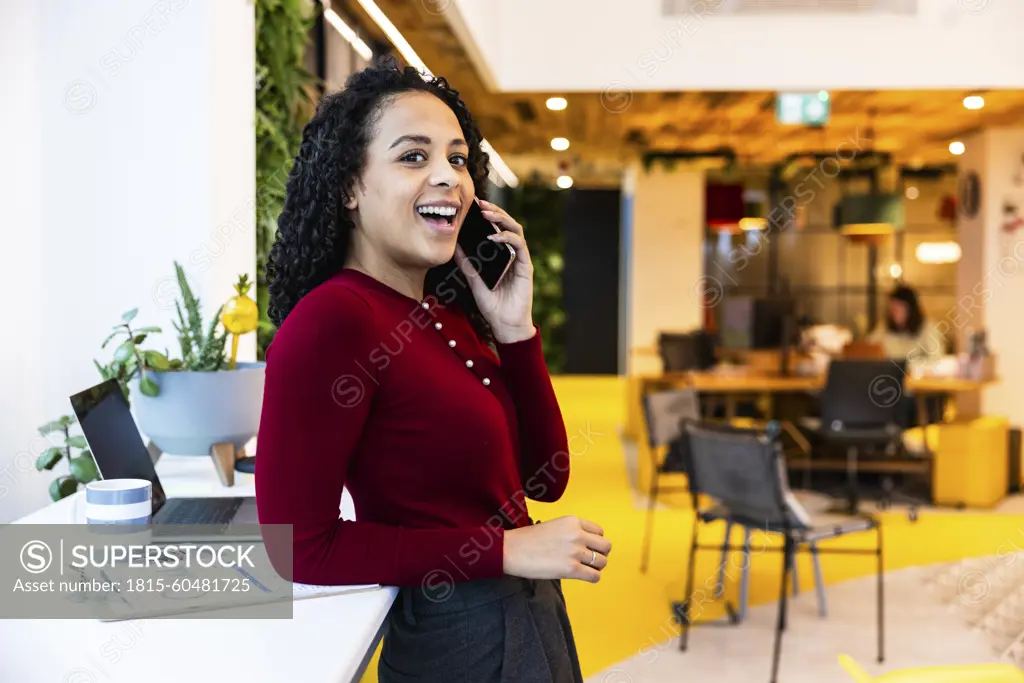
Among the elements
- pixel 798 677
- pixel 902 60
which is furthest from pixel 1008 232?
pixel 798 677

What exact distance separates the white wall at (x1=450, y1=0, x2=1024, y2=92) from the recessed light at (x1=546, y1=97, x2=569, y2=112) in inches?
16.2

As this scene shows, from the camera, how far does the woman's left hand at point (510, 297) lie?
1.53 metres

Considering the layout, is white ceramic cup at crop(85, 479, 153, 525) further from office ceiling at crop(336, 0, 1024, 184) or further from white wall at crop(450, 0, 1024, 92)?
white wall at crop(450, 0, 1024, 92)

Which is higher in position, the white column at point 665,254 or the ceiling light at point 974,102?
the ceiling light at point 974,102

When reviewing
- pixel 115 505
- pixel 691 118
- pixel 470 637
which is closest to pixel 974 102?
pixel 691 118

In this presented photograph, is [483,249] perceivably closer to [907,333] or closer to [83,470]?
[83,470]

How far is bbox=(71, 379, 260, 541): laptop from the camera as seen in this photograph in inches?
60.1

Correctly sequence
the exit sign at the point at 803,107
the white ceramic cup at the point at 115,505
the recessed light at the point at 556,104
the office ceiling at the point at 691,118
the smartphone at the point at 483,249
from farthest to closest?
the recessed light at the point at 556,104, the exit sign at the point at 803,107, the office ceiling at the point at 691,118, the smartphone at the point at 483,249, the white ceramic cup at the point at 115,505

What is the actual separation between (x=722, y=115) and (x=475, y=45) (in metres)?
2.96

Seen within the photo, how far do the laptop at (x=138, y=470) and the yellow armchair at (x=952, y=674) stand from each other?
882mm

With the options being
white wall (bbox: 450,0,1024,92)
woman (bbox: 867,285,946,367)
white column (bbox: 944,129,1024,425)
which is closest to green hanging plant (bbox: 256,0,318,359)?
white wall (bbox: 450,0,1024,92)

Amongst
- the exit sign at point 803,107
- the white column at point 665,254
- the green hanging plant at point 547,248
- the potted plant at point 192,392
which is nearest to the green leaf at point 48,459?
the potted plant at point 192,392

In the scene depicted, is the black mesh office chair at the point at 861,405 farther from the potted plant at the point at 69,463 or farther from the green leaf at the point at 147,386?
the potted plant at the point at 69,463

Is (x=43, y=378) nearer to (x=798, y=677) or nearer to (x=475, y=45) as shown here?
(x=798, y=677)
